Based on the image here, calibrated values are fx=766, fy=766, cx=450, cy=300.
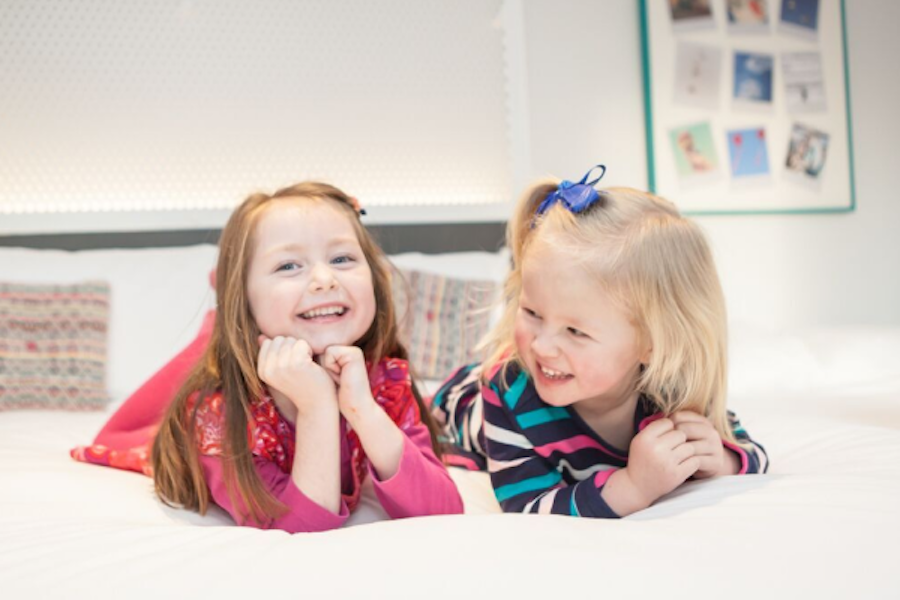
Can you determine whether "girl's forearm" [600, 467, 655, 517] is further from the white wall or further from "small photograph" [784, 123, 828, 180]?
"small photograph" [784, 123, 828, 180]

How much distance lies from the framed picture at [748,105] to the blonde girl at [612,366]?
2235 millimetres

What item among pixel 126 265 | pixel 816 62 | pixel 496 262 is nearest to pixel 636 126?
pixel 816 62

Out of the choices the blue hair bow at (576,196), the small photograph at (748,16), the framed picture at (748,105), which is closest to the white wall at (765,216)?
the framed picture at (748,105)

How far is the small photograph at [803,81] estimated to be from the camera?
135 inches

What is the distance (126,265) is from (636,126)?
214 centimetres

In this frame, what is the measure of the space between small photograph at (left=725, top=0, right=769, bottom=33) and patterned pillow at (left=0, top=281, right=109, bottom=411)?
279cm

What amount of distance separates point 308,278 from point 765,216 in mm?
2854

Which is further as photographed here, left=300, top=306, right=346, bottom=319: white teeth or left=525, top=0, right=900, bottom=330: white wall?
left=525, top=0, right=900, bottom=330: white wall

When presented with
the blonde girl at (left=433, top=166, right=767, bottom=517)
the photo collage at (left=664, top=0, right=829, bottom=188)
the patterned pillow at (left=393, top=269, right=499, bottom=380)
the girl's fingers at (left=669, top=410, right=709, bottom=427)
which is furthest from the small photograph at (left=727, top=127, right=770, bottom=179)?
the girl's fingers at (left=669, top=410, right=709, bottom=427)

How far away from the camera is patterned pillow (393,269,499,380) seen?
2.21 metres

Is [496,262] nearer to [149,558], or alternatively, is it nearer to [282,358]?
[282,358]

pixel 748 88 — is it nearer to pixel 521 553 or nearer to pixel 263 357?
pixel 263 357

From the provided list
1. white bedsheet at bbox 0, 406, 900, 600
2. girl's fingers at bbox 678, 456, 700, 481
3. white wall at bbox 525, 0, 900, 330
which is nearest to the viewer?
Answer: white bedsheet at bbox 0, 406, 900, 600

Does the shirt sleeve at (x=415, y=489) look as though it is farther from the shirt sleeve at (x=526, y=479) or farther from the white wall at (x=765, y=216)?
the white wall at (x=765, y=216)
